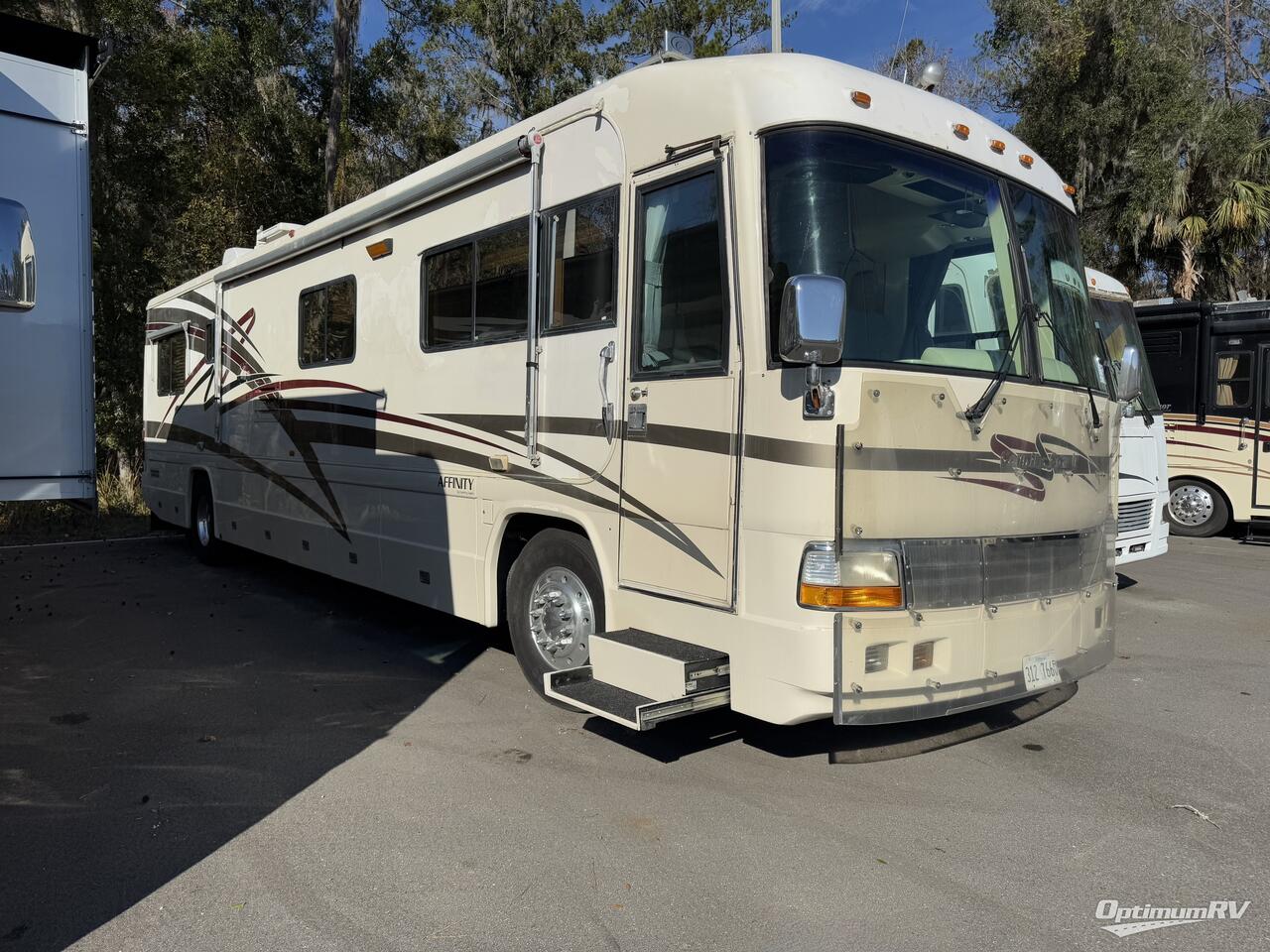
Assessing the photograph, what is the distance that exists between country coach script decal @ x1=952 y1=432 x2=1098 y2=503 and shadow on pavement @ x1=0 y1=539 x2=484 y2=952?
3.42m

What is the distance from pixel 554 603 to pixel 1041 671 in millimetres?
2503

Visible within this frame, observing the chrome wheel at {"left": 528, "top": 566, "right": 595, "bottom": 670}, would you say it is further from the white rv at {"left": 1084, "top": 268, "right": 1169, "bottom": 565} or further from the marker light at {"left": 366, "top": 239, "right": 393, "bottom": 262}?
the white rv at {"left": 1084, "top": 268, "right": 1169, "bottom": 565}

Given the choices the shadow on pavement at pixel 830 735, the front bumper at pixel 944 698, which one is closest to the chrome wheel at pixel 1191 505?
the shadow on pavement at pixel 830 735

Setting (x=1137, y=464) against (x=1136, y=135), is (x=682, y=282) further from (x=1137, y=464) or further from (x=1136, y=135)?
(x=1136, y=135)

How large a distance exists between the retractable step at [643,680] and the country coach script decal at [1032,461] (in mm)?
1389

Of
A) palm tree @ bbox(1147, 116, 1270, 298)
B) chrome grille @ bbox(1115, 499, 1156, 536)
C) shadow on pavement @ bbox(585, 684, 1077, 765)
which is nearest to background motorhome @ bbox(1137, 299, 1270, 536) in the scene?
chrome grille @ bbox(1115, 499, 1156, 536)

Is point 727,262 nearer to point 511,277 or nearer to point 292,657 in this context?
point 511,277

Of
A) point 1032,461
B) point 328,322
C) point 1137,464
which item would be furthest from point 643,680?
point 1137,464

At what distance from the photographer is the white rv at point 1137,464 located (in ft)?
26.6

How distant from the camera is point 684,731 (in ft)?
16.3

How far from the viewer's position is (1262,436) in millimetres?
11422

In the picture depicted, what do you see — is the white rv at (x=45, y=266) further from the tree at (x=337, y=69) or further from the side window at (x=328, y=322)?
the tree at (x=337, y=69)

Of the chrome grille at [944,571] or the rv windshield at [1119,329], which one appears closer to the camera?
the chrome grille at [944,571]

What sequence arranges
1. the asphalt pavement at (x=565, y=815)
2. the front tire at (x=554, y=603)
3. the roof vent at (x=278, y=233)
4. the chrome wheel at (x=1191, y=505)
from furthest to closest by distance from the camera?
the chrome wheel at (x=1191, y=505) → the roof vent at (x=278, y=233) → the front tire at (x=554, y=603) → the asphalt pavement at (x=565, y=815)
